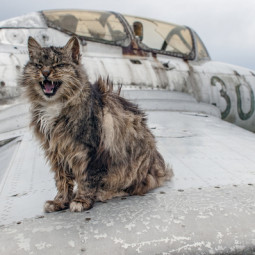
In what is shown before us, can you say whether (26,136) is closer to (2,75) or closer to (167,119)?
(2,75)

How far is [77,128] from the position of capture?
1920mm

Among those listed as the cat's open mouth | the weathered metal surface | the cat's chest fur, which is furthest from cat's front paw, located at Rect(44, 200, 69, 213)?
the weathered metal surface

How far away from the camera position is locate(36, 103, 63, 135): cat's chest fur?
195cm

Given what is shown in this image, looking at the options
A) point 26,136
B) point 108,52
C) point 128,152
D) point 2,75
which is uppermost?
point 108,52

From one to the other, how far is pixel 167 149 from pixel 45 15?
12.8 ft

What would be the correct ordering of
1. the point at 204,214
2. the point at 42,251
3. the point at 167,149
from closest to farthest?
the point at 42,251
the point at 204,214
the point at 167,149

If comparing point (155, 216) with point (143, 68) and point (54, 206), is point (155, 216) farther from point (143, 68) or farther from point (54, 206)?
point (143, 68)

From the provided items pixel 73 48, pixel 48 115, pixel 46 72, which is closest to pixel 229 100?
pixel 73 48

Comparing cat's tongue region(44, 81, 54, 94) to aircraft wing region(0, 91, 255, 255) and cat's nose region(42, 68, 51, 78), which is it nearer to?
cat's nose region(42, 68, 51, 78)

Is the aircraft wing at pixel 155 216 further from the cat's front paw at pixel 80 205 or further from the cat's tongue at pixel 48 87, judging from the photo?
the cat's tongue at pixel 48 87

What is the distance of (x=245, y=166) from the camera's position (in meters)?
2.98

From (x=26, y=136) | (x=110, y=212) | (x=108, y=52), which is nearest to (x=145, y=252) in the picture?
(x=110, y=212)

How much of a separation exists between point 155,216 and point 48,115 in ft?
2.76

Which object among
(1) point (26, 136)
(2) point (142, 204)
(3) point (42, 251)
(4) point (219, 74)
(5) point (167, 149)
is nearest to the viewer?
(3) point (42, 251)
